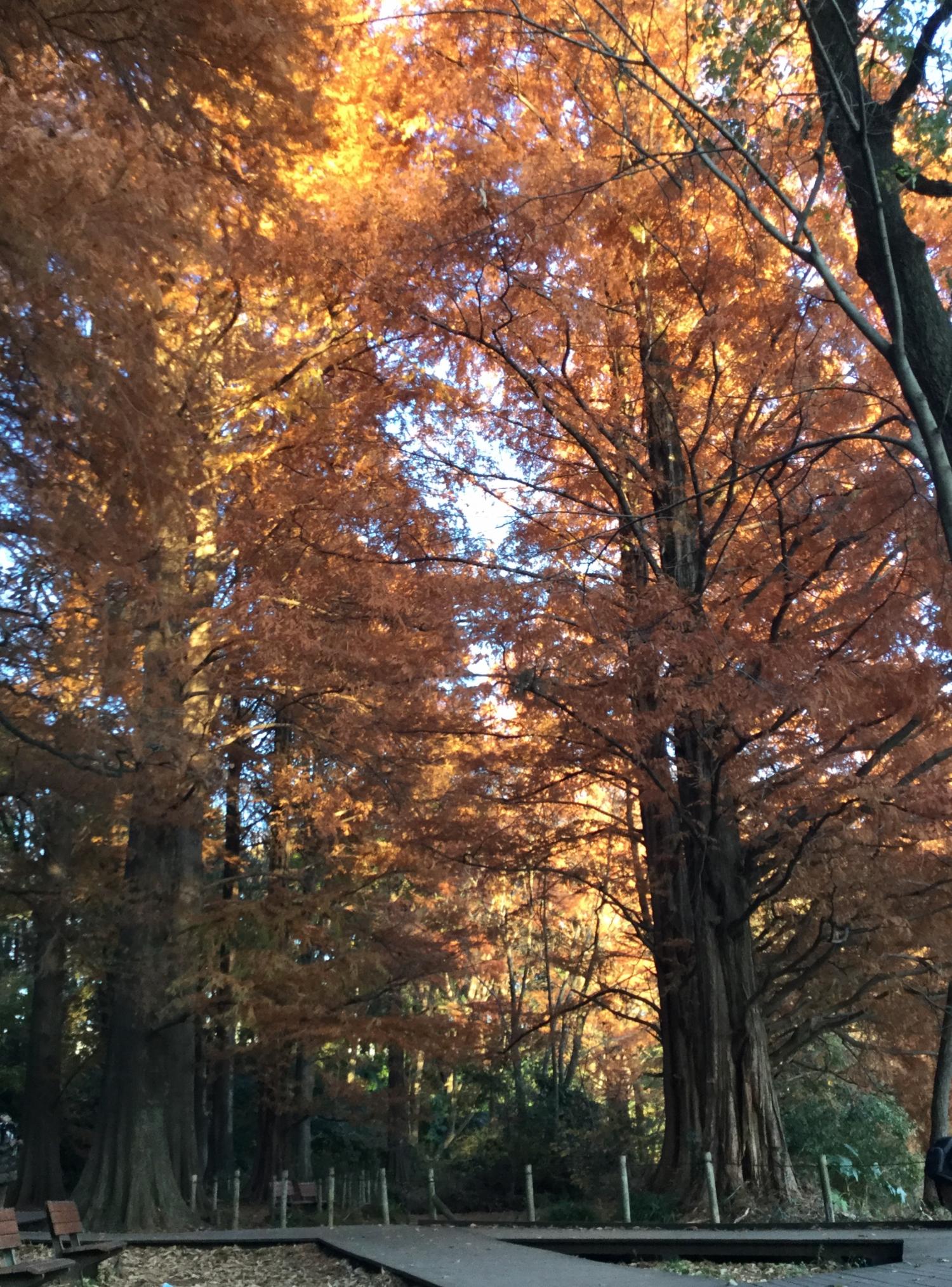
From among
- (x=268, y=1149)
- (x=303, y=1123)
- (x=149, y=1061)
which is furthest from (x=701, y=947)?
(x=303, y=1123)

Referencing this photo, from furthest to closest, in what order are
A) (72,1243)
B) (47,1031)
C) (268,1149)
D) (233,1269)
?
1. (268,1149)
2. (47,1031)
3. (233,1269)
4. (72,1243)

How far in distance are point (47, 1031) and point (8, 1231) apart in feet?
49.5

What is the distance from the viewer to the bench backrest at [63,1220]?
7949 mm

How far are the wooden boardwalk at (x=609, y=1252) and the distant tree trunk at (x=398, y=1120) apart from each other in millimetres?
12455

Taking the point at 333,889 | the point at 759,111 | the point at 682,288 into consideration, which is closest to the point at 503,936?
the point at 333,889

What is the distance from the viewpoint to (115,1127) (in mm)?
14445

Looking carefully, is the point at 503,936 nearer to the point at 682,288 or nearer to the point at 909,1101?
the point at 909,1101

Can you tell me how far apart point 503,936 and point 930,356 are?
15371 mm

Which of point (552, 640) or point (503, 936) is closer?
point (552, 640)

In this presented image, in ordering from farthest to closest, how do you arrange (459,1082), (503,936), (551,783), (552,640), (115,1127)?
(459,1082) < (503,936) < (115,1127) < (551,783) < (552,640)

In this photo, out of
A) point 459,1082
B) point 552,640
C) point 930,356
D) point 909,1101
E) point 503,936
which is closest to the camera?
point 930,356

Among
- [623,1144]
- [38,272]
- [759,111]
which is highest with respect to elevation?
[759,111]

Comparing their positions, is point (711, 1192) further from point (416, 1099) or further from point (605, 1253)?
point (416, 1099)

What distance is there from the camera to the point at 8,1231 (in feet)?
25.5
